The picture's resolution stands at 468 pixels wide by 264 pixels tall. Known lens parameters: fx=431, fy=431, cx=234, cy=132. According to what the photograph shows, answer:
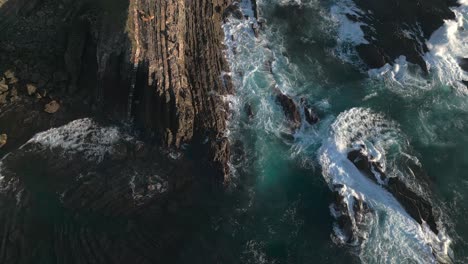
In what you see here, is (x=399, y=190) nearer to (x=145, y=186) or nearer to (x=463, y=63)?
(x=463, y=63)

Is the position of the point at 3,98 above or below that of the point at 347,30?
below

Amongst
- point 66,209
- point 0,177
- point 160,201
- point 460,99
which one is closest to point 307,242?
point 160,201

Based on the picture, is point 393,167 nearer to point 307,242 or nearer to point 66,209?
point 307,242

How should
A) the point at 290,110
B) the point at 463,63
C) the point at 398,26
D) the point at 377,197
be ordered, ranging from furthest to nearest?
the point at 398,26
the point at 463,63
the point at 290,110
the point at 377,197

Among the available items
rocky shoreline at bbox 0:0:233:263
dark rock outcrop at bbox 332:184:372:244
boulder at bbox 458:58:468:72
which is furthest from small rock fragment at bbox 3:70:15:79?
boulder at bbox 458:58:468:72

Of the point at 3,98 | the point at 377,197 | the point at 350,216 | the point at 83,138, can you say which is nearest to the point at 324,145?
the point at 377,197

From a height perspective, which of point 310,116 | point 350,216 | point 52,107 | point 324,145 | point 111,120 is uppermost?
point 52,107
